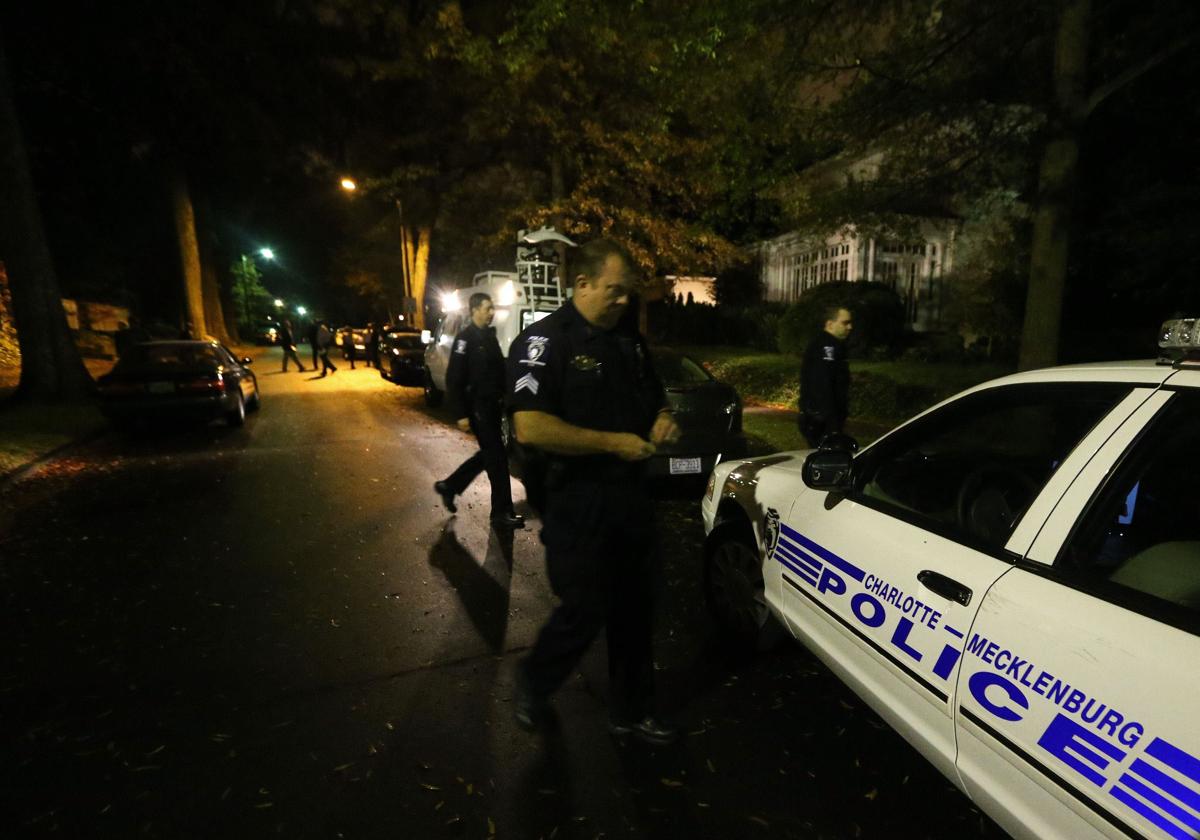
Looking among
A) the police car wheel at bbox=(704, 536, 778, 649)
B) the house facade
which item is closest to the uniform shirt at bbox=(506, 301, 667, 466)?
the police car wheel at bbox=(704, 536, 778, 649)

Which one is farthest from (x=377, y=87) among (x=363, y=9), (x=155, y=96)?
(x=155, y=96)

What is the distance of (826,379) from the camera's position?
5.65 meters

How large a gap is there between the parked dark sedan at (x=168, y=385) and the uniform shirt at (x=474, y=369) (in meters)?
6.14

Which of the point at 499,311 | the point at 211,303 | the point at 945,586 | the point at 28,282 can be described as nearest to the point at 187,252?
the point at 211,303

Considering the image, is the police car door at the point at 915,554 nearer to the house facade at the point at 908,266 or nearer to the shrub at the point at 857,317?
the shrub at the point at 857,317

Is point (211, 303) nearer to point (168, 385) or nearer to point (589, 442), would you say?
point (168, 385)

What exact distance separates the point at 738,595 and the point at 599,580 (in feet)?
4.31

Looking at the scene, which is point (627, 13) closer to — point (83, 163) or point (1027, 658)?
point (1027, 658)

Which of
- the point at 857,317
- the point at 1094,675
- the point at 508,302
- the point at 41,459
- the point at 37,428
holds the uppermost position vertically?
the point at 508,302

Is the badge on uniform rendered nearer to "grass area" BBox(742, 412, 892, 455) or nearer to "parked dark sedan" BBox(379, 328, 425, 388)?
"grass area" BBox(742, 412, 892, 455)

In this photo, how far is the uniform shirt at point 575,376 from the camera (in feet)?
7.83

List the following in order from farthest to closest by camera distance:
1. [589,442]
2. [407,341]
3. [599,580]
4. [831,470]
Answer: [407,341], [831,470], [599,580], [589,442]

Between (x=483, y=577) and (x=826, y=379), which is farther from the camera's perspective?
(x=826, y=379)

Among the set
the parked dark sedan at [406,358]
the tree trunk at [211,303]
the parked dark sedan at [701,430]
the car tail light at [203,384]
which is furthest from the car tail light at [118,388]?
the tree trunk at [211,303]
